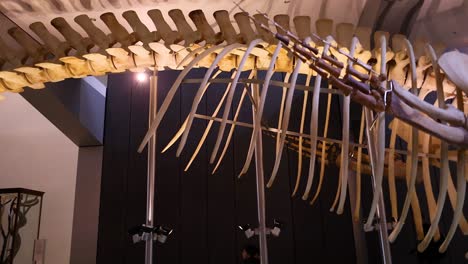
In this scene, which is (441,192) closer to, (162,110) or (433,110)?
(433,110)

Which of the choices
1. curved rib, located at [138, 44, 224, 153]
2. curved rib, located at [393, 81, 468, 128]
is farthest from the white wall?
curved rib, located at [393, 81, 468, 128]

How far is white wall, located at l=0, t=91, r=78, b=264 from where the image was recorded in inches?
235

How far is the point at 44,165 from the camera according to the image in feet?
20.9

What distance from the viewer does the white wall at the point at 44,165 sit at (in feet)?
19.6

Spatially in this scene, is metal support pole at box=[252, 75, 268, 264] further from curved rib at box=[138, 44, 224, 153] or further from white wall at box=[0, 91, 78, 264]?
white wall at box=[0, 91, 78, 264]

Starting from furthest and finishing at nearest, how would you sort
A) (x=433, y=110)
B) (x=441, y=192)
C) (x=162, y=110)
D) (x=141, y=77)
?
(x=141, y=77), (x=162, y=110), (x=441, y=192), (x=433, y=110)

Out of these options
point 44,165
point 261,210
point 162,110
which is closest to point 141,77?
point 44,165

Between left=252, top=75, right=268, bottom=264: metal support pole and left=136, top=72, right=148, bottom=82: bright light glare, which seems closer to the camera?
left=252, top=75, right=268, bottom=264: metal support pole

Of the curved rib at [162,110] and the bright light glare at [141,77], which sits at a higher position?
the bright light glare at [141,77]

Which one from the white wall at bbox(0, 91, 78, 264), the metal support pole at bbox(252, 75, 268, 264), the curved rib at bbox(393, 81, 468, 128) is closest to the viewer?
the curved rib at bbox(393, 81, 468, 128)

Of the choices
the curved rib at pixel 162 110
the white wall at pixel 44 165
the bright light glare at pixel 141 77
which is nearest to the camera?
the curved rib at pixel 162 110

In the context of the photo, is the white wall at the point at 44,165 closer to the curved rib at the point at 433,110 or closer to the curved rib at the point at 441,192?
the curved rib at the point at 441,192

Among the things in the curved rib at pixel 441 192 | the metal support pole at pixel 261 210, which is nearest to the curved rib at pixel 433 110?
the curved rib at pixel 441 192

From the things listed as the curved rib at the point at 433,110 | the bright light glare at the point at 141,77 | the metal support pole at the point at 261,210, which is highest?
the bright light glare at the point at 141,77
